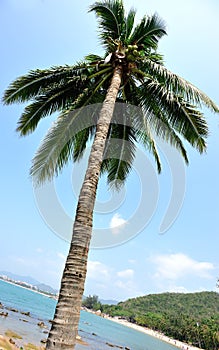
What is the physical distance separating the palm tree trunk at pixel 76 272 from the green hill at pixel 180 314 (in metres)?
94.4

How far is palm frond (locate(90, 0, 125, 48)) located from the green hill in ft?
307

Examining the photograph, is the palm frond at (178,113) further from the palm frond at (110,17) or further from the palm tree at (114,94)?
the palm frond at (110,17)

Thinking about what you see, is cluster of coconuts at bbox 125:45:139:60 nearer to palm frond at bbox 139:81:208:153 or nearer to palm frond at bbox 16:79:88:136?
palm frond at bbox 139:81:208:153

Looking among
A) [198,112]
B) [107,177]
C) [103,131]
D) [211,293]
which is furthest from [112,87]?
[211,293]

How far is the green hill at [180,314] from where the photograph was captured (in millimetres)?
92375

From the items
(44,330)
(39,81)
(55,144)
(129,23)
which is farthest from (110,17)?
(44,330)

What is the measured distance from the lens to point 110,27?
957 centimetres

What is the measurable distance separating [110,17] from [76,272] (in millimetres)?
7735

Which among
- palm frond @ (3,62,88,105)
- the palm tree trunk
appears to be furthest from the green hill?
the palm tree trunk

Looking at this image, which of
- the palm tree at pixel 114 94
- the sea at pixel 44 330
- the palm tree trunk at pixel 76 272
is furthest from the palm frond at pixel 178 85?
the sea at pixel 44 330

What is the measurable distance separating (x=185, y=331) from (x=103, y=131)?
107 metres

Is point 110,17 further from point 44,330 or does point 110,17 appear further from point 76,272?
point 44,330

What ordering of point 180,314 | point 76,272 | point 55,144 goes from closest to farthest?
point 76,272 < point 55,144 < point 180,314

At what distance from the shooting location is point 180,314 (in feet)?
374
